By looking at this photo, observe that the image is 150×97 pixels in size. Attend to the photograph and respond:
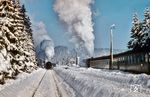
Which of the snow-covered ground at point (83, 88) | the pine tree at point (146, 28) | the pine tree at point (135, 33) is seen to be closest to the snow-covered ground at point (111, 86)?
the snow-covered ground at point (83, 88)

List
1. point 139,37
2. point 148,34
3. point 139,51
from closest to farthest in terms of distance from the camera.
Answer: point 139,51 → point 148,34 → point 139,37

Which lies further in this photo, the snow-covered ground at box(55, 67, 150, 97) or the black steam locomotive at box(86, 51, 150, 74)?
the black steam locomotive at box(86, 51, 150, 74)

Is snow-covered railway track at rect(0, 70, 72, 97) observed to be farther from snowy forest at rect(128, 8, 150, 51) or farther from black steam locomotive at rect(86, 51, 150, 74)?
snowy forest at rect(128, 8, 150, 51)

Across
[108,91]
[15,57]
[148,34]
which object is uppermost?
[148,34]

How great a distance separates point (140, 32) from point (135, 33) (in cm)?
204

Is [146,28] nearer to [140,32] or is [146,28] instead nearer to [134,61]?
[140,32]

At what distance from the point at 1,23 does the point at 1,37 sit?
2.10 metres

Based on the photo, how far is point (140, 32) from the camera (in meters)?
70.3

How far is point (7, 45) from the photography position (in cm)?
3319

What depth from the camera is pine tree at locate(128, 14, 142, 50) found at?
2810 inches

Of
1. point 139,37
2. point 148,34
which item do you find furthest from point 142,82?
point 139,37

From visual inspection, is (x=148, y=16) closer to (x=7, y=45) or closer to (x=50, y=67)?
(x=7, y=45)

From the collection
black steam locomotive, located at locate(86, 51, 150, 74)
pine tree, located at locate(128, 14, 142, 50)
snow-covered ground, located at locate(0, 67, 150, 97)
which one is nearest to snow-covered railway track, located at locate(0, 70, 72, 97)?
snow-covered ground, located at locate(0, 67, 150, 97)

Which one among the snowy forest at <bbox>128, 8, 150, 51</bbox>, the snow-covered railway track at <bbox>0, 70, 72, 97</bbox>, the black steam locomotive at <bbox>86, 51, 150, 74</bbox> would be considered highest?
the snowy forest at <bbox>128, 8, 150, 51</bbox>
